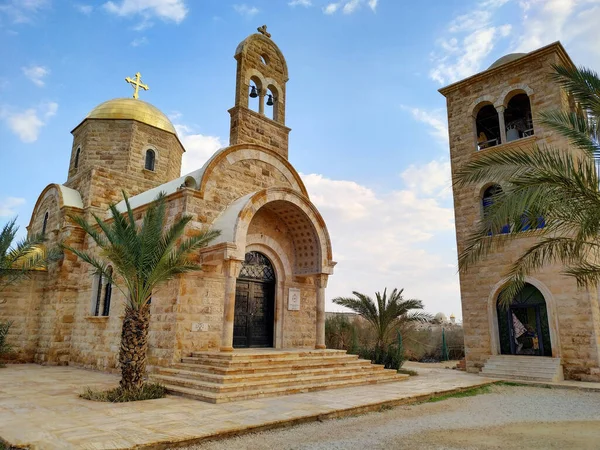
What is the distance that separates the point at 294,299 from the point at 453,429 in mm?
6651

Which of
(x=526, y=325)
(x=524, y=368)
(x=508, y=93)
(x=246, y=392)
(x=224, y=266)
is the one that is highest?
(x=508, y=93)

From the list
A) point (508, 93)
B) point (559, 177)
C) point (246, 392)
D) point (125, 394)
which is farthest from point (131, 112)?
point (559, 177)

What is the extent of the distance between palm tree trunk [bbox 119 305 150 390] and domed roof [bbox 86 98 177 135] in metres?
11.1

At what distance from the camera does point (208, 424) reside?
17.8 ft

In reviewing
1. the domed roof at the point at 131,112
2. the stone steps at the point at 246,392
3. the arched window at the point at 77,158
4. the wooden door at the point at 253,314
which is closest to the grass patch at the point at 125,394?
the stone steps at the point at 246,392

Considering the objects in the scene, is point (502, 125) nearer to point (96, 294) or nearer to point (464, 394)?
point (464, 394)

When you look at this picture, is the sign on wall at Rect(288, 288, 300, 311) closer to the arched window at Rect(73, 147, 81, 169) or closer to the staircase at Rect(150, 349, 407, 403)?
the staircase at Rect(150, 349, 407, 403)

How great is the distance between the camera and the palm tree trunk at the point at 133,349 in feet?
24.5

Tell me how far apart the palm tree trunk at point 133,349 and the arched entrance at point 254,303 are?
131 inches

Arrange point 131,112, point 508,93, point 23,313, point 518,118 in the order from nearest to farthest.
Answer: point 23,313 < point 508,93 < point 518,118 < point 131,112

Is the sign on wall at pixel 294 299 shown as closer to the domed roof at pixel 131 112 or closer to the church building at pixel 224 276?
the church building at pixel 224 276

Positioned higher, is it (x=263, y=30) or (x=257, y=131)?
(x=263, y=30)

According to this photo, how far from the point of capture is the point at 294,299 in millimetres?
11992

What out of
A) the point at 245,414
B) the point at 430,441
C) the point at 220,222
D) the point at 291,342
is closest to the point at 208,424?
the point at 245,414
